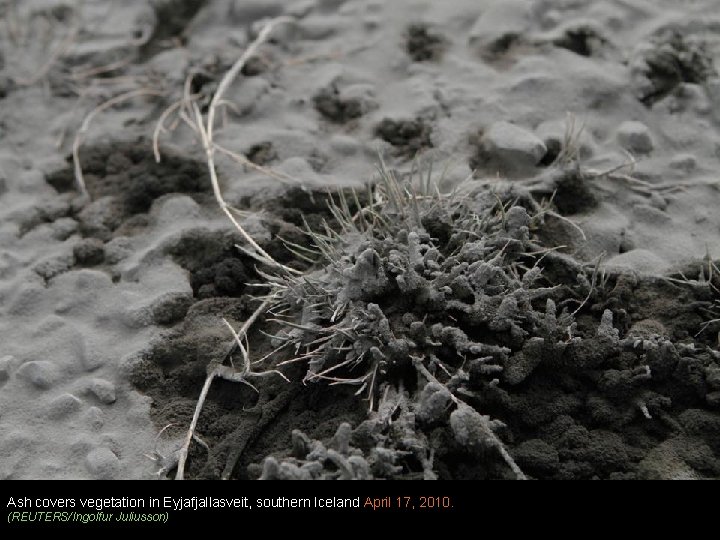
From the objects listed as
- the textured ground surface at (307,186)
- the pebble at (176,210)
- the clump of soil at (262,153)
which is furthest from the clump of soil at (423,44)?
the pebble at (176,210)

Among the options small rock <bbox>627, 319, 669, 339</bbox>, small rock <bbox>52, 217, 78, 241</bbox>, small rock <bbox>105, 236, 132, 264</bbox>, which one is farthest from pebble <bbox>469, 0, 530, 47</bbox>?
small rock <bbox>52, 217, 78, 241</bbox>

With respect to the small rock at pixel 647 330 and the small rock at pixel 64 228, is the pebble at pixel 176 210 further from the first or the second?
the small rock at pixel 647 330

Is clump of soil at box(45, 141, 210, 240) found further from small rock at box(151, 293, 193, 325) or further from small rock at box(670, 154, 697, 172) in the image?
small rock at box(670, 154, 697, 172)

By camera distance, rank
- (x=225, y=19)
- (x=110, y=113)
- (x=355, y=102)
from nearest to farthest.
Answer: (x=355, y=102) → (x=110, y=113) → (x=225, y=19)

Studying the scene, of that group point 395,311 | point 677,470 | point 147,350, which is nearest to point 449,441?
point 395,311

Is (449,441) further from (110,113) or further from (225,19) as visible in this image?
(225,19)

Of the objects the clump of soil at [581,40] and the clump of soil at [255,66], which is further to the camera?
Result: the clump of soil at [255,66]
